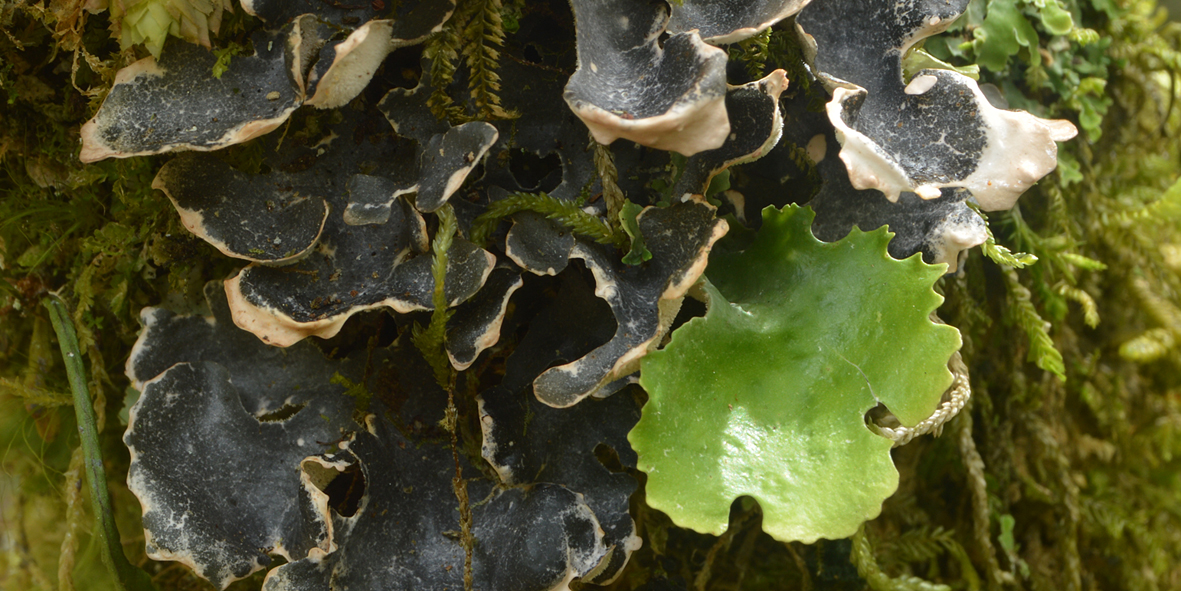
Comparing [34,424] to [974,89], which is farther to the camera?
[34,424]

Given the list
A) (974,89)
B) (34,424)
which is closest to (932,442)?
(974,89)

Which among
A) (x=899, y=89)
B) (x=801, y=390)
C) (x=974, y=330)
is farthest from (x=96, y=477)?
(x=974, y=330)

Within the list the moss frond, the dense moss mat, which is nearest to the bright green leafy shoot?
the moss frond

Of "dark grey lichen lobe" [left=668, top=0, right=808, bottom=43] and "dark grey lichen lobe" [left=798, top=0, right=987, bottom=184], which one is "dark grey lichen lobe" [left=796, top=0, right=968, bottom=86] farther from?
"dark grey lichen lobe" [left=668, top=0, right=808, bottom=43]

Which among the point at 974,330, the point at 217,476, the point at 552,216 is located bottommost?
the point at 974,330

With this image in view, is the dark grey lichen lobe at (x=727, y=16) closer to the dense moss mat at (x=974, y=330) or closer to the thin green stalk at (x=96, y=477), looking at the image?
the dense moss mat at (x=974, y=330)

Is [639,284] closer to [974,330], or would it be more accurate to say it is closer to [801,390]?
[801,390]

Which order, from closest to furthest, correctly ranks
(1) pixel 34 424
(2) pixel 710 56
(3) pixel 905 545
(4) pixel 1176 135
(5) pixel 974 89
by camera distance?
(2) pixel 710 56 < (5) pixel 974 89 < (1) pixel 34 424 < (3) pixel 905 545 < (4) pixel 1176 135

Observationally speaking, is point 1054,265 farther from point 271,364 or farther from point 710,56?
point 271,364
